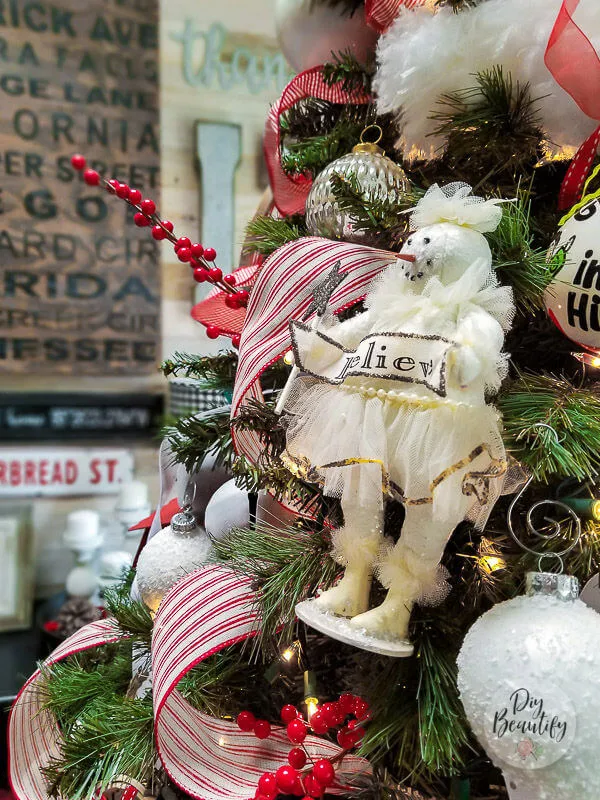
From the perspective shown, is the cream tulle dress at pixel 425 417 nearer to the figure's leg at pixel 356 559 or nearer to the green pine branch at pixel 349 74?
the figure's leg at pixel 356 559

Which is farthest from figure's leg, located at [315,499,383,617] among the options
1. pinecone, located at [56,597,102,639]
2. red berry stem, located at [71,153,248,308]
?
pinecone, located at [56,597,102,639]

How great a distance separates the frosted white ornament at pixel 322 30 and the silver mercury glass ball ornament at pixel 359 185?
124mm

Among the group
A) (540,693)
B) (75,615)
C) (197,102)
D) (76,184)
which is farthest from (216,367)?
(197,102)

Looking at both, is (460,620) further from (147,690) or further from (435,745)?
(147,690)

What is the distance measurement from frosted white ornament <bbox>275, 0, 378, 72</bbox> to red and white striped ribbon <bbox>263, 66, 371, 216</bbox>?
36 mm

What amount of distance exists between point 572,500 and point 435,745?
169 millimetres

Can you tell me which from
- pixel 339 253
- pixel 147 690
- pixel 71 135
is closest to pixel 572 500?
pixel 339 253

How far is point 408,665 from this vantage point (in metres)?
0.41

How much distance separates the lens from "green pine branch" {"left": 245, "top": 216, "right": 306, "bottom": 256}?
1.71 feet

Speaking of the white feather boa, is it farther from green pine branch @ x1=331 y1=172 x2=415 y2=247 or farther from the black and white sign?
the black and white sign

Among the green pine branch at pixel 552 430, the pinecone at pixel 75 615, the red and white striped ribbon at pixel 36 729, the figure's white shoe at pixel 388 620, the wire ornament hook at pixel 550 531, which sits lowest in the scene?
the pinecone at pixel 75 615

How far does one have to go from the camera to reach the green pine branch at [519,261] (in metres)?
0.38

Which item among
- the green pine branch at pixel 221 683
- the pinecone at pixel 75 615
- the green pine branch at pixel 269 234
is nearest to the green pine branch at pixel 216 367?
the green pine branch at pixel 269 234

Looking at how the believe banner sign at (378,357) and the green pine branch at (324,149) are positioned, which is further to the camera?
the green pine branch at (324,149)
